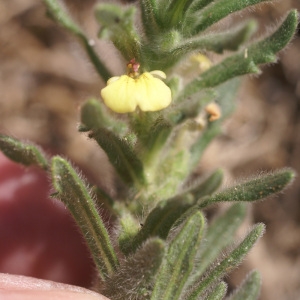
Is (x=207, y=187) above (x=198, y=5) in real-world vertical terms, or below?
below

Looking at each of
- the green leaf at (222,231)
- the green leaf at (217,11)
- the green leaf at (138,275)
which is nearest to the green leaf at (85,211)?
the green leaf at (138,275)

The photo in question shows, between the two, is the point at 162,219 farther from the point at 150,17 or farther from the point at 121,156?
the point at 150,17

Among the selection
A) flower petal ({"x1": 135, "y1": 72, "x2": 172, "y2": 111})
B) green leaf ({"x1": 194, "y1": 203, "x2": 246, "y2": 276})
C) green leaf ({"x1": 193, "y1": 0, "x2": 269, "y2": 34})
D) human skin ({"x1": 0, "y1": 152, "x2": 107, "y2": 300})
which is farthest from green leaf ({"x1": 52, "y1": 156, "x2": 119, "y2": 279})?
human skin ({"x1": 0, "y1": 152, "x2": 107, "y2": 300})

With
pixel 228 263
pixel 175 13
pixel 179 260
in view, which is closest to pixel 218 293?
pixel 228 263

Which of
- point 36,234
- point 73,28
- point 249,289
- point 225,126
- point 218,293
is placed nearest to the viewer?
point 218,293

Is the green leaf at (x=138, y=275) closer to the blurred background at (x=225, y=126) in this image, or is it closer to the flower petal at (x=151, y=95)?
the flower petal at (x=151, y=95)

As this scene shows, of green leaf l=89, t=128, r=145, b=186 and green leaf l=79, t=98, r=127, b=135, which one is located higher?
green leaf l=79, t=98, r=127, b=135

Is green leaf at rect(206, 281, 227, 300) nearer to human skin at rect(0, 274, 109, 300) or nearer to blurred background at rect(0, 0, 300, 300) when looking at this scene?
human skin at rect(0, 274, 109, 300)
